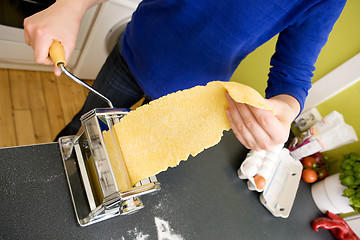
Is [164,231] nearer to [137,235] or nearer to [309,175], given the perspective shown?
[137,235]

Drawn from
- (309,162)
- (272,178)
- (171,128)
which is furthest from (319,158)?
(171,128)

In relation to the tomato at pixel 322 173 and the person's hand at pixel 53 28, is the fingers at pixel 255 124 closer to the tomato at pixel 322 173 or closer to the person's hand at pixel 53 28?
the person's hand at pixel 53 28

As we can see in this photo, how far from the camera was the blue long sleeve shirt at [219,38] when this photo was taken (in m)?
0.58

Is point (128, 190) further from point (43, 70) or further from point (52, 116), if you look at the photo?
point (43, 70)

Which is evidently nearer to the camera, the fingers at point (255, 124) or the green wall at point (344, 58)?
the fingers at point (255, 124)

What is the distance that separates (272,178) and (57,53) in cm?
90

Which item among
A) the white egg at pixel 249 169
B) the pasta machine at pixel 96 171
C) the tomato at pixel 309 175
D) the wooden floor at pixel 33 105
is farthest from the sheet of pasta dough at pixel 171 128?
the wooden floor at pixel 33 105

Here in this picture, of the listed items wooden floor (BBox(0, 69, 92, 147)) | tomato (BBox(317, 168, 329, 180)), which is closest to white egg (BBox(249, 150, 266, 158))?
tomato (BBox(317, 168, 329, 180))

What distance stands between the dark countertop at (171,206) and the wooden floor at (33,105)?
89 centimetres

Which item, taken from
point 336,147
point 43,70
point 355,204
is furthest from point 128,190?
point 43,70

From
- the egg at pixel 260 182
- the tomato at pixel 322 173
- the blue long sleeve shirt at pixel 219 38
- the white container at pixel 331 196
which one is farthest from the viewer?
the tomato at pixel 322 173

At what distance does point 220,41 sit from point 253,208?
0.60 meters

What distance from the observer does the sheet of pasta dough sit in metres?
0.51

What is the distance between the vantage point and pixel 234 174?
879 mm
